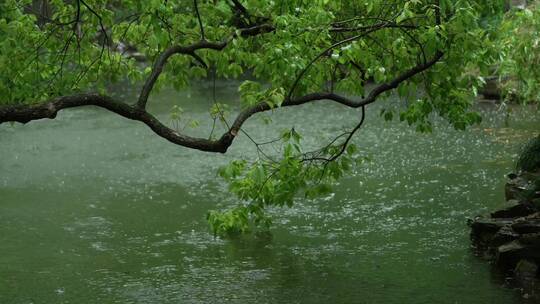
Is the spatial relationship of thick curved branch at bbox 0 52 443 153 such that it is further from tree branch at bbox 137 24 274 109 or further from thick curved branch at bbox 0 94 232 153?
tree branch at bbox 137 24 274 109

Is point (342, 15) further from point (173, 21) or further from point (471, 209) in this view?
point (471, 209)

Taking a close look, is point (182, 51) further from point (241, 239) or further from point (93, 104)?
point (241, 239)

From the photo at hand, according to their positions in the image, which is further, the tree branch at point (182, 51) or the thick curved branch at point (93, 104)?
the tree branch at point (182, 51)

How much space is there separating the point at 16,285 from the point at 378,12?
5.44 metres

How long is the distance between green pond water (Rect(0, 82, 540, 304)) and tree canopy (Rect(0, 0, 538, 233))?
1.27 meters

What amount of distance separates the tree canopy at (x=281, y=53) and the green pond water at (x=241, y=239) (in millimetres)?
1270

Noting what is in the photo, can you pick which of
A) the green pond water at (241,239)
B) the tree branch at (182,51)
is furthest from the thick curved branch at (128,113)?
the green pond water at (241,239)

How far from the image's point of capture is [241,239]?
1189cm

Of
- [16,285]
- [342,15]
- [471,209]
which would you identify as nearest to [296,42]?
[342,15]

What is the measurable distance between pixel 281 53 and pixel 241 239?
5140 millimetres

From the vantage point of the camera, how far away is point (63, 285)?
10023mm

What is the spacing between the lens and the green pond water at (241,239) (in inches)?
381

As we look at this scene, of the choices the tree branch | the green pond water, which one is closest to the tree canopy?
the tree branch

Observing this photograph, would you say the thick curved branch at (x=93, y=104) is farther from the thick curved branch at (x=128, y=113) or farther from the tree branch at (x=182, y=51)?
the tree branch at (x=182, y=51)
